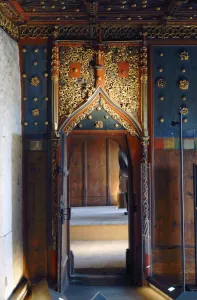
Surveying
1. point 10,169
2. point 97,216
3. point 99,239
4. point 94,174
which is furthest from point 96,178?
point 10,169

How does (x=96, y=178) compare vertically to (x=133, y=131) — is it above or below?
below

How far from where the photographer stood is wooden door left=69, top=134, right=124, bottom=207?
12234mm

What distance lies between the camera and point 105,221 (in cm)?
912

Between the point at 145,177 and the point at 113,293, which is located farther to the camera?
the point at 145,177

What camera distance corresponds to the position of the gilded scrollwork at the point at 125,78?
19.0ft

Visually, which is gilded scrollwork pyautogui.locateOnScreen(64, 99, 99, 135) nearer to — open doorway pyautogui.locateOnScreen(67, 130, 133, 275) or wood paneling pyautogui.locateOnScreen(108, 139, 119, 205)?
open doorway pyautogui.locateOnScreen(67, 130, 133, 275)

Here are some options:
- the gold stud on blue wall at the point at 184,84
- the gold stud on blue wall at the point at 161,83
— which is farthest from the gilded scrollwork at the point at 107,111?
the gold stud on blue wall at the point at 184,84

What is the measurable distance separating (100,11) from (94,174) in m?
7.35

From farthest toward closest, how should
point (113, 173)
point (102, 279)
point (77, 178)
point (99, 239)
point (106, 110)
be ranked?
1. point (113, 173)
2. point (77, 178)
3. point (99, 239)
4. point (102, 279)
5. point (106, 110)

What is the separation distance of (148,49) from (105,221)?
4232mm

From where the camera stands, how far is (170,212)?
5.82 m

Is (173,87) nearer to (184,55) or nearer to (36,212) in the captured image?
(184,55)

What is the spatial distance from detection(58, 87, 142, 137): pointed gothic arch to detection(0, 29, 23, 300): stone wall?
0.60 m

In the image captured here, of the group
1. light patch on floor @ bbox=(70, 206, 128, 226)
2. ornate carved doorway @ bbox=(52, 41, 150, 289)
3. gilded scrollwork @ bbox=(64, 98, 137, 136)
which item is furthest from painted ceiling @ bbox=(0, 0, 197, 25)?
light patch on floor @ bbox=(70, 206, 128, 226)
